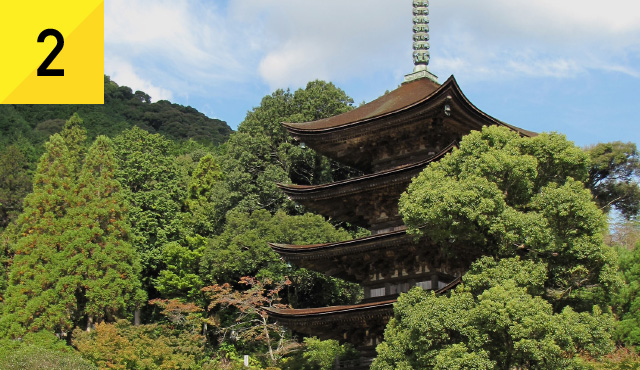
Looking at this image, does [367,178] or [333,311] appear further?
[367,178]

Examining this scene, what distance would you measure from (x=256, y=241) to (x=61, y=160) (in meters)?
13.7

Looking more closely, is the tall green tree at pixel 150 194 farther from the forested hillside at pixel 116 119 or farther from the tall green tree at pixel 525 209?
the tall green tree at pixel 525 209

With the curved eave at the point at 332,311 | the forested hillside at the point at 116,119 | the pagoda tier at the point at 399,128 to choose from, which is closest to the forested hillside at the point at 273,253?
the pagoda tier at the point at 399,128

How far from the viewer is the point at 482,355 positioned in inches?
484

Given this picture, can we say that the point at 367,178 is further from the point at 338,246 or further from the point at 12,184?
the point at 12,184

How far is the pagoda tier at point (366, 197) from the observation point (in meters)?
17.1

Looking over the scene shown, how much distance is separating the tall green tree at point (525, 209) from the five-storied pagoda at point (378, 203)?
1817 millimetres

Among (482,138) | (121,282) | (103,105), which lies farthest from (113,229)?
(103,105)

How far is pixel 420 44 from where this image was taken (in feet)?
68.4

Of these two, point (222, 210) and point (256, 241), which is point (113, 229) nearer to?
point (222, 210)

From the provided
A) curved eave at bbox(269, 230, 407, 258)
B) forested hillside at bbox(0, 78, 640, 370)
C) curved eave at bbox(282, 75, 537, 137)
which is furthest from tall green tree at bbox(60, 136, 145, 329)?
curved eave at bbox(282, 75, 537, 137)

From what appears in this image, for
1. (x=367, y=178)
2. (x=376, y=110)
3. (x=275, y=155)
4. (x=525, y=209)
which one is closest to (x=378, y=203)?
(x=367, y=178)

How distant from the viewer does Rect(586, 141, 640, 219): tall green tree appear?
120 ft

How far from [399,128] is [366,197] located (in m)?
1.90
